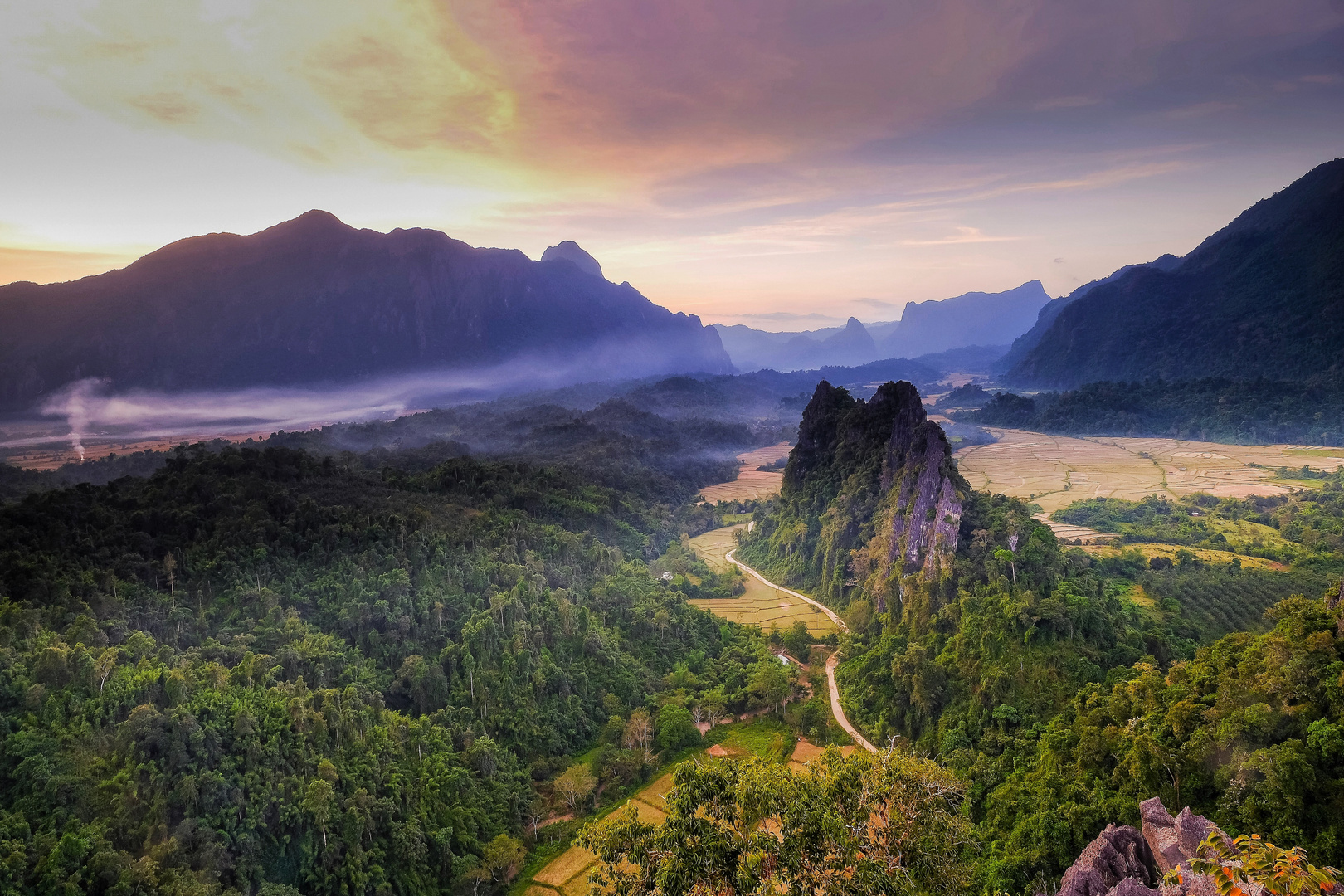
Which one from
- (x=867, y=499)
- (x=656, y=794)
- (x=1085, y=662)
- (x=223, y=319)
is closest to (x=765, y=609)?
(x=867, y=499)

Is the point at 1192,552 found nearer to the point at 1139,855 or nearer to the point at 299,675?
the point at 1139,855

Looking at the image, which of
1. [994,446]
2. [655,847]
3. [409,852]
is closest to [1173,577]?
[655,847]

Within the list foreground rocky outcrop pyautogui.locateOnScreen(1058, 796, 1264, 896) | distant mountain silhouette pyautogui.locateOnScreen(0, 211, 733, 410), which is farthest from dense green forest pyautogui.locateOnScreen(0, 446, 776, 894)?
distant mountain silhouette pyautogui.locateOnScreen(0, 211, 733, 410)

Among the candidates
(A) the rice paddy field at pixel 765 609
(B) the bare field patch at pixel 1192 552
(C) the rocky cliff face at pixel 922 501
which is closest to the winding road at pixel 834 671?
(A) the rice paddy field at pixel 765 609

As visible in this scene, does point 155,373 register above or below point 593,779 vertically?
above

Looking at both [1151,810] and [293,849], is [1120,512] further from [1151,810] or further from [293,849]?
[293,849]

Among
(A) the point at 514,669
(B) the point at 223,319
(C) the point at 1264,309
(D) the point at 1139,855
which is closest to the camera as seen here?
(D) the point at 1139,855
